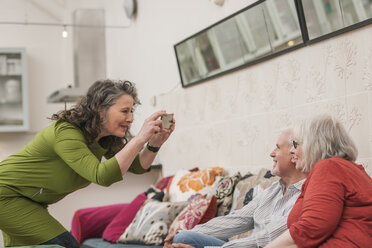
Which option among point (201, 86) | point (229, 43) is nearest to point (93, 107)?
point (229, 43)

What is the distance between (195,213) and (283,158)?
909 millimetres

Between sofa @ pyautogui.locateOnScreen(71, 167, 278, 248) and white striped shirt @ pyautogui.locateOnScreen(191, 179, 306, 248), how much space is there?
442mm

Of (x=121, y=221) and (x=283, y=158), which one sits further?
(x=121, y=221)

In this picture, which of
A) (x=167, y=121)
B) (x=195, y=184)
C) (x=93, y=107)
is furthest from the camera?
(x=195, y=184)

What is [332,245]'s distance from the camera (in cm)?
167

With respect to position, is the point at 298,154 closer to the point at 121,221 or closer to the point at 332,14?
the point at 332,14

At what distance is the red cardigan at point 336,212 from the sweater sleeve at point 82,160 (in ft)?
2.56

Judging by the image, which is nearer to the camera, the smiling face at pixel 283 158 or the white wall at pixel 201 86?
the smiling face at pixel 283 158

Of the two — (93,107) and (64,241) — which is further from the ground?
(93,107)

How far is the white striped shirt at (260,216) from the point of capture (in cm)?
225

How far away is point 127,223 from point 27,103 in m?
2.96

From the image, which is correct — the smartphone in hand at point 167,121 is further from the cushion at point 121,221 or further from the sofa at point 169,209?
the cushion at point 121,221

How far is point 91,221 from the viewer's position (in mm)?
4098

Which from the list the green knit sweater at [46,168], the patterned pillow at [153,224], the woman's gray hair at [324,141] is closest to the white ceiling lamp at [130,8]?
the patterned pillow at [153,224]
